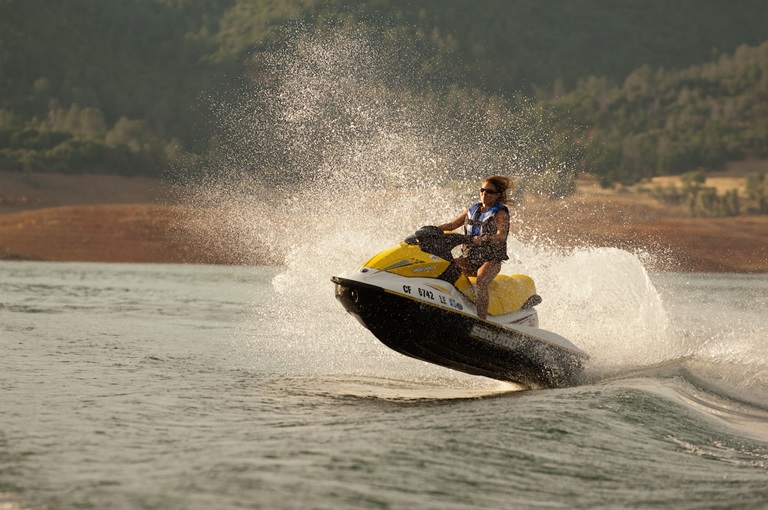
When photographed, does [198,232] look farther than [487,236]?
Yes

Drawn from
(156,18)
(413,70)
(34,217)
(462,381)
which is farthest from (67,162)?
(462,381)

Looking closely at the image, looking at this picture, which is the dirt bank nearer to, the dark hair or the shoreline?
the shoreline

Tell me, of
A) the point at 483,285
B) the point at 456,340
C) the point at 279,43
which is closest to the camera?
the point at 456,340

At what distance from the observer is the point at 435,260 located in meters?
8.57

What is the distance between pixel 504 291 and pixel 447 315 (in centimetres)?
93

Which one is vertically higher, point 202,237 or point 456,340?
point 202,237

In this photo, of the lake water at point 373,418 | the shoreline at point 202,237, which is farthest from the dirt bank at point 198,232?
the lake water at point 373,418

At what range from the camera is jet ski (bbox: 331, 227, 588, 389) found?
325 inches

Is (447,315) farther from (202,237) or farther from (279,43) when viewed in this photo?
(279,43)

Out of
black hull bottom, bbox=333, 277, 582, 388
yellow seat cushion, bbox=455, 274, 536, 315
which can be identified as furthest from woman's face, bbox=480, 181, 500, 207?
black hull bottom, bbox=333, 277, 582, 388

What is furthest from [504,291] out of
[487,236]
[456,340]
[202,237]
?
[202,237]

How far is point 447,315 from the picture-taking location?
27.6 ft

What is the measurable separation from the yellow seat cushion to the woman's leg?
0.06 metres

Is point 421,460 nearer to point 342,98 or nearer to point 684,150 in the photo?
point 342,98
